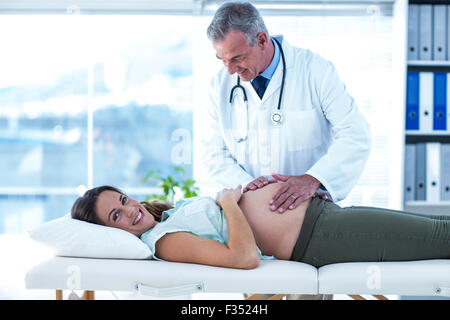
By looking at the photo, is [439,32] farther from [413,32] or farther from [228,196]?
[228,196]

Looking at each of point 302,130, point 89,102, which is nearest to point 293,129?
point 302,130

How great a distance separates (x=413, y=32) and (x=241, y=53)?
1419mm

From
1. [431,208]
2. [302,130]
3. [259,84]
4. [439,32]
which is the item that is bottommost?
[431,208]

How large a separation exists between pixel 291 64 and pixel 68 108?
284 cm

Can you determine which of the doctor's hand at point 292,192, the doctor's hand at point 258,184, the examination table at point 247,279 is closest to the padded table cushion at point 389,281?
the examination table at point 247,279

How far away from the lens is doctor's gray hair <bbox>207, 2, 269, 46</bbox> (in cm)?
148

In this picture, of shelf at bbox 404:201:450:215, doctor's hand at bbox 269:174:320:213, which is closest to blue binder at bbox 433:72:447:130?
shelf at bbox 404:201:450:215

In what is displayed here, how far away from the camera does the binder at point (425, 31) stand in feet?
8.01

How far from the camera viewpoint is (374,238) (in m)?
1.25

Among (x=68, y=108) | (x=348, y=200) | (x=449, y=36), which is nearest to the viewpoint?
(x=449, y=36)

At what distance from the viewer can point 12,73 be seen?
3447mm

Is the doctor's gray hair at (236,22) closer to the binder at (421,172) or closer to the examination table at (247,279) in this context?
the examination table at (247,279)
